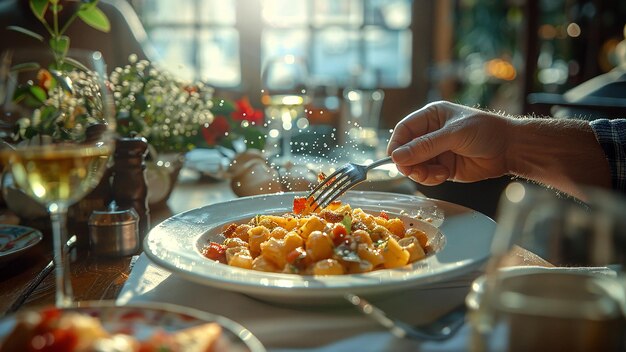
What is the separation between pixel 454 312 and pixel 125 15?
3445 millimetres

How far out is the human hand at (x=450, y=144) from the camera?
1.42 m

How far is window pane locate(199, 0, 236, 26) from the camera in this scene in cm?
590

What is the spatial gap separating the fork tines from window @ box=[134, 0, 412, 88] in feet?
14.6

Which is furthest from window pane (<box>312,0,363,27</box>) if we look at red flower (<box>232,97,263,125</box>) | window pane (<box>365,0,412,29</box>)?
red flower (<box>232,97,263,125</box>)

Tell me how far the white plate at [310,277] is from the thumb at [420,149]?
3.6 inches

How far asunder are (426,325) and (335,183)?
2.00 ft

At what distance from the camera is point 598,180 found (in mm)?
1586

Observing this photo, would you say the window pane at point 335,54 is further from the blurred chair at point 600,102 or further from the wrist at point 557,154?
the wrist at point 557,154

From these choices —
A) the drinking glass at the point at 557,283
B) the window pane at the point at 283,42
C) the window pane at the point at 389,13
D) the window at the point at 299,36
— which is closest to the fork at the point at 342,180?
the drinking glass at the point at 557,283

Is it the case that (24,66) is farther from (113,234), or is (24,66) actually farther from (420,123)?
(420,123)

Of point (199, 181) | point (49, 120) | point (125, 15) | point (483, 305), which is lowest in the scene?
point (199, 181)

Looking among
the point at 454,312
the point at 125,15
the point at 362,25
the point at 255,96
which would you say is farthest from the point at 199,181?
the point at 362,25

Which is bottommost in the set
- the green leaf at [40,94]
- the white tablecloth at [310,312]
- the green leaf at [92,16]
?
the white tablecloth at [310,312]

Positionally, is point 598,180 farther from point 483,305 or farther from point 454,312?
point 483,305
